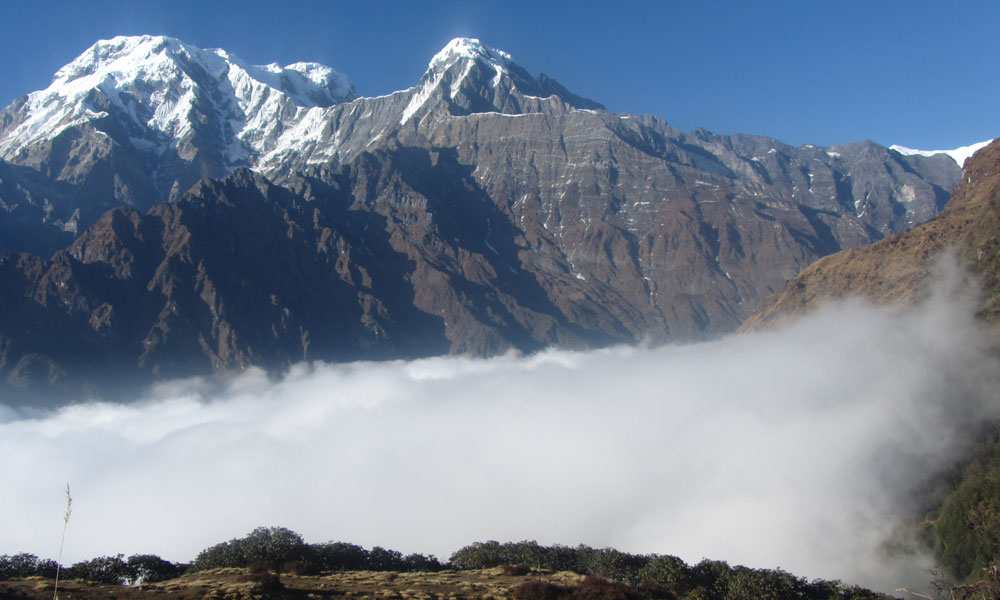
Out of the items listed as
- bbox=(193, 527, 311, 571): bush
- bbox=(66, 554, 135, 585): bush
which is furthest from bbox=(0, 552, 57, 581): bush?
bbox=(193, 527, 311, 571): bush

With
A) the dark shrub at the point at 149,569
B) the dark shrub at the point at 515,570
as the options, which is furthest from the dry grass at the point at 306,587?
the dark shrub at the point at 149,569

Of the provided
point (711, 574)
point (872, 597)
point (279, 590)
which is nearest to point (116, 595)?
point (279, 590)

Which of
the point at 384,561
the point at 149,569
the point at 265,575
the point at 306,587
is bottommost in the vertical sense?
the point at 306,587

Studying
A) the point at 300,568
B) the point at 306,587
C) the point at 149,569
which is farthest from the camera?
the point at 149,569

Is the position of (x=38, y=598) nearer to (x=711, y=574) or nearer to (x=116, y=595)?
(x=116, y=595)

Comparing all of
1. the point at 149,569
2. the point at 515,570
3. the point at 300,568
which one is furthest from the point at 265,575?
the point at 515,570

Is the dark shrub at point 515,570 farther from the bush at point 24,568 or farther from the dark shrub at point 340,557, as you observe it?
the bush at point 24,568

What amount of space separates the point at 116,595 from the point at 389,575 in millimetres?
34716

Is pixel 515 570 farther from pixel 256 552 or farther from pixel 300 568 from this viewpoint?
pixel 256 552

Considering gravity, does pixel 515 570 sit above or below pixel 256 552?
below

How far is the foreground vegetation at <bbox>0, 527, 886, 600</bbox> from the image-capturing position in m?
84.9

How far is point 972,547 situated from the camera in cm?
19888

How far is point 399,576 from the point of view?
10238 centimetres

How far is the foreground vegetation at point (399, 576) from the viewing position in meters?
84.9
